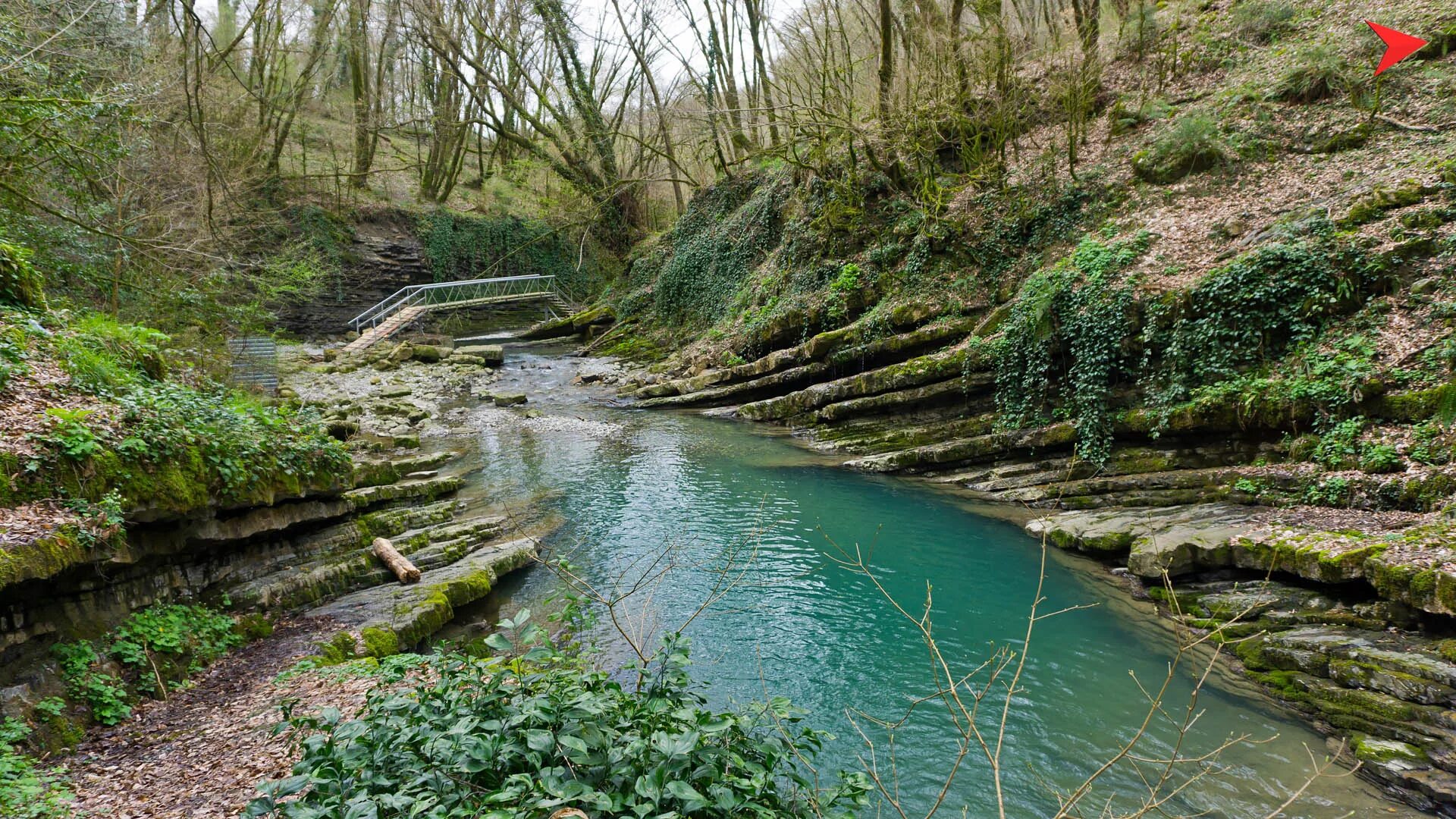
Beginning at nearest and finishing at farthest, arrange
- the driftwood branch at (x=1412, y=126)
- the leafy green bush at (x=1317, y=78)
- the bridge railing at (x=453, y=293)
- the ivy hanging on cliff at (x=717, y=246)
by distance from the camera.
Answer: the driftwood branch at (x=1412, y=126), the leafy green bush at (x=1317, y=78), the ivy hanging on cliff at (x=717, y=246), the bridge railing at (x=453, y=293)

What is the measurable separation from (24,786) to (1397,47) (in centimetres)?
1861

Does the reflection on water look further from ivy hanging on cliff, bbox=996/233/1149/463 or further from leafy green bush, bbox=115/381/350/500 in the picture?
leafy green bush, bbox=115/381/350/500

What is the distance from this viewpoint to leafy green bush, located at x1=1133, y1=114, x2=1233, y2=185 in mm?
11805

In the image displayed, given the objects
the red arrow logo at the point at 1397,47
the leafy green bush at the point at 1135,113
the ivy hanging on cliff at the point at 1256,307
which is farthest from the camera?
the leafy green bush at the point at 1135,113

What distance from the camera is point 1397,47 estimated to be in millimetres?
10898

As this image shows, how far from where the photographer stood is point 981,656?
6250 millimetres

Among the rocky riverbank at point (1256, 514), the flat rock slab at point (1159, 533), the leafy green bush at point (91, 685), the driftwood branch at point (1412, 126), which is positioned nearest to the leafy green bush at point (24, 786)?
the leafy green bush at point (91, 685)

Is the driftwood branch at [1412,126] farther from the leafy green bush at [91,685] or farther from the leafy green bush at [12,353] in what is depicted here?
the leafy green bush at [12,353]

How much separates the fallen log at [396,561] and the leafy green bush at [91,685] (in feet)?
9.34

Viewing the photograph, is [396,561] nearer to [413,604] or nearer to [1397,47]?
[413,604]

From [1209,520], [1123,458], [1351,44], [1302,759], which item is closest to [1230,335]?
[1123,458]

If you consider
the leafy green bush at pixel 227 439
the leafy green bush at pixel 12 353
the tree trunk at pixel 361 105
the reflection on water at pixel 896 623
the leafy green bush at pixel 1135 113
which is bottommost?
the reflection on water at pixel 896 623

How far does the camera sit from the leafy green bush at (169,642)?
480cm

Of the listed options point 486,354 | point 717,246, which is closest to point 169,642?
point 486,354
